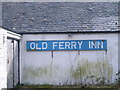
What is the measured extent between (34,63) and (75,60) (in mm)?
2096

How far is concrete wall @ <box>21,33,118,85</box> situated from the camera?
41.2 ft

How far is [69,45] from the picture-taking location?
1259 cm

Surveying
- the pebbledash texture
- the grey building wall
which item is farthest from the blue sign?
the grey building wall

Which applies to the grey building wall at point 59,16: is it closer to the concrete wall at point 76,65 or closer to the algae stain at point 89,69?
the concrete wall at point 76,65

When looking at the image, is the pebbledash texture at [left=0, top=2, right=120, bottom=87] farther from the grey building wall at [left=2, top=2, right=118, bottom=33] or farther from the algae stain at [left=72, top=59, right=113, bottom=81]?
the grey building wall at [left=2, top=2, right=118, bottom=33]

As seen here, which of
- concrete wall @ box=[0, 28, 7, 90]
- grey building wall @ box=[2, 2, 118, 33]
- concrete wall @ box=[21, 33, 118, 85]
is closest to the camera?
concrete wall @ box=[0, 28, 7, 90]

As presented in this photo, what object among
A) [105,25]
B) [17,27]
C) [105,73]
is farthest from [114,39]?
[17,27]

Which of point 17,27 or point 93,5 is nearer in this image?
point 17,27

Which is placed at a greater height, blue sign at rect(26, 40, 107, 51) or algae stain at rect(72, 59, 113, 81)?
blue sign at rect(26, 40, 107, 51)

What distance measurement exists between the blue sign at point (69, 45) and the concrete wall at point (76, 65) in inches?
6.6

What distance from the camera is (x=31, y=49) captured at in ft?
41.5

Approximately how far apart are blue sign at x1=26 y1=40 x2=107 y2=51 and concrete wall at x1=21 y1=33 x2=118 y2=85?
Result: 0.17 metres

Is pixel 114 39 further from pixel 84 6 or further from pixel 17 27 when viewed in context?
pixel 17 27

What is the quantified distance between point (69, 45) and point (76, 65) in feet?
3.53
